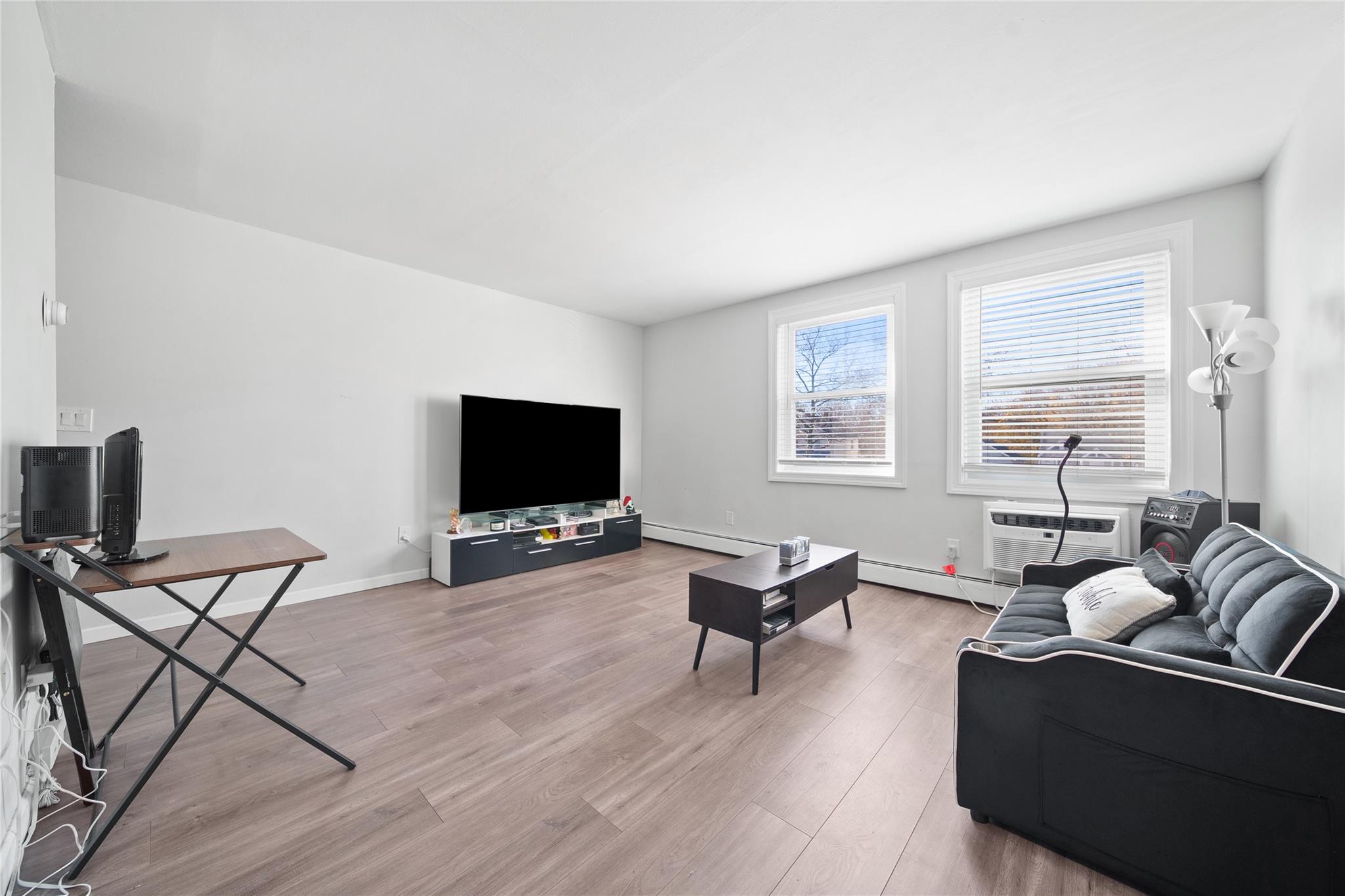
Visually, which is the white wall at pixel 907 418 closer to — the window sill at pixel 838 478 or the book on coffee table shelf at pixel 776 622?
the window sill at pixel 838 478

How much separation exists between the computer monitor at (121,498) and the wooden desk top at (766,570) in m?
2.07

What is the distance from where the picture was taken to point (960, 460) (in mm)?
3729

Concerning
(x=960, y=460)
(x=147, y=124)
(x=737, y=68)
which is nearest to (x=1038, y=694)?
(x=737, y=68)

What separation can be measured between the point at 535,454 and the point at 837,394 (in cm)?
269

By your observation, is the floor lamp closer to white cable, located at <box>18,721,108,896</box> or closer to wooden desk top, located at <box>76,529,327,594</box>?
wooden desk top, located at <box>76,529,327,594</box>

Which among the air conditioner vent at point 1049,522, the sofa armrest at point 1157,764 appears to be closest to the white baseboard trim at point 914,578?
the air conditioner vent at point 1049,522

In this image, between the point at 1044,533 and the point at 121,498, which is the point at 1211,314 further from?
the point at 121,498

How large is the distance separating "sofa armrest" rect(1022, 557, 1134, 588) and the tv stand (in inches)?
137

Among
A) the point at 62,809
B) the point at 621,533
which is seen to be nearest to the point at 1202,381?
the point at 621,533

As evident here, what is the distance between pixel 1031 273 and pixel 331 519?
199 inches

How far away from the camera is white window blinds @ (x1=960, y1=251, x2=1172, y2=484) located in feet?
10.1

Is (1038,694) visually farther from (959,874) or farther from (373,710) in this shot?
(373,710)

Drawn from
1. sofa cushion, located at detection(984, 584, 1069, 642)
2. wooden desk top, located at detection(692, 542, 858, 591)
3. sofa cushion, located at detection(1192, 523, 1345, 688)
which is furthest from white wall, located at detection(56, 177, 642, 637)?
sofa cushion, located at detection(1192, 523, 1345, 688)

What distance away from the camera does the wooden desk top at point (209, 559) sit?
1.49 meters
